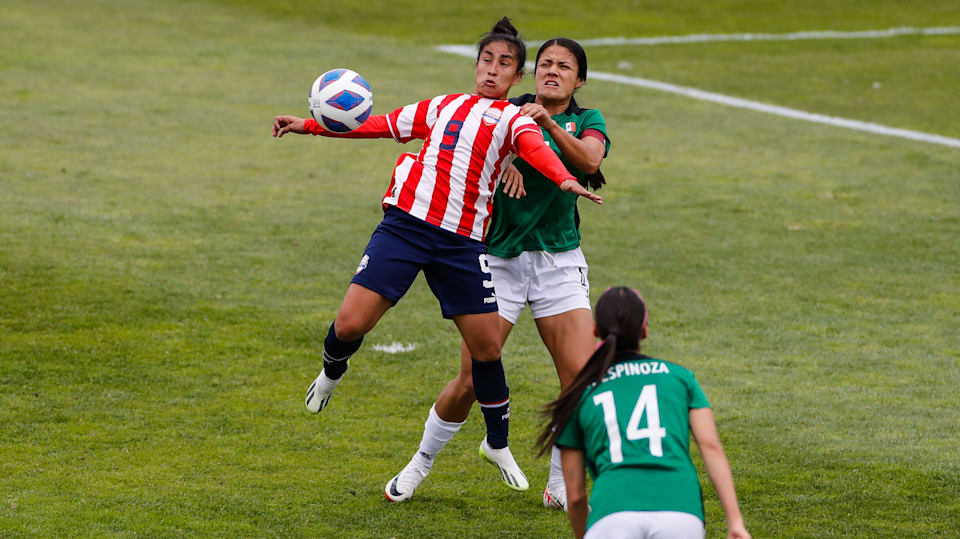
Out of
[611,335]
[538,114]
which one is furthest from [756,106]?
[611,335]

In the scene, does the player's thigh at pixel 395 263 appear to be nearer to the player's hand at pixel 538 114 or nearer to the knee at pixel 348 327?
the knee at pixel 348 327

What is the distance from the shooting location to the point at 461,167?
6.78 meters

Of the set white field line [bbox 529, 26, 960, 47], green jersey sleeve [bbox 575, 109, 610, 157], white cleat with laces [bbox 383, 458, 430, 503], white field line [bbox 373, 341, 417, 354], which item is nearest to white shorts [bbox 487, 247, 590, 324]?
green jersey sleeve [bbox 575, 109, 610, 157]

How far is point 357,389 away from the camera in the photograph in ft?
30.4

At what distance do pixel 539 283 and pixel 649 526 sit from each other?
9.27 ft

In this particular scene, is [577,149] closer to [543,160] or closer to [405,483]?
[543,160]

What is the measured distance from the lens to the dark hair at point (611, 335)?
181 inches

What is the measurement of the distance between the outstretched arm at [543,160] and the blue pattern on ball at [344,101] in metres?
1.15

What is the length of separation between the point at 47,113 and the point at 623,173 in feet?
29.8

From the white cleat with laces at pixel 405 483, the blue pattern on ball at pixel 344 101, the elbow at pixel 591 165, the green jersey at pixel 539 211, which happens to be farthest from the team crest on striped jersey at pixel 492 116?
the white cleat with laces at pixel 405 483

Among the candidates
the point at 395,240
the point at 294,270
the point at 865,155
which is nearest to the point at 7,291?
the point at 294,270

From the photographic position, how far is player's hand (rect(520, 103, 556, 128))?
638cm

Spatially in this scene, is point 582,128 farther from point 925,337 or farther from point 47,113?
point 47,113

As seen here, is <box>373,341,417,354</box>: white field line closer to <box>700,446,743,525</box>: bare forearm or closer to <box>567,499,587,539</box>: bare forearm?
<box>567,499,587,539</box>: bare forearm
